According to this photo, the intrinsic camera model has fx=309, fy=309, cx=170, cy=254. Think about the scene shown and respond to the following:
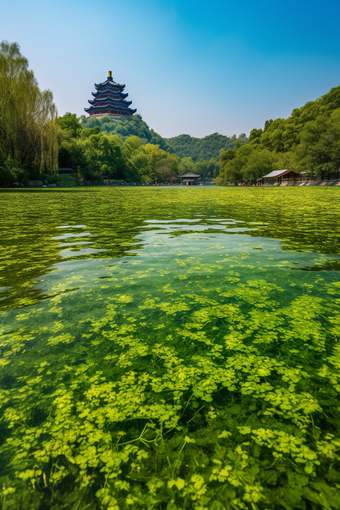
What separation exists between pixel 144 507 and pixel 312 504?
2.46 ft

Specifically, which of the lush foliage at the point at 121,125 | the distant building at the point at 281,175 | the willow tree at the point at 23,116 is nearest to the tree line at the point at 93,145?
the willow tree at the point at 23,116

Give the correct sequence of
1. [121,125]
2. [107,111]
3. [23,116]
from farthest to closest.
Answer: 1. [107,111]
2. [121,125]
3. [23,116]

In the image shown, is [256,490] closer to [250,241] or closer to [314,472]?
[314,472]

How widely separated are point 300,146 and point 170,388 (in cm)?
5720

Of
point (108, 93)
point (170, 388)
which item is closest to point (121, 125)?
point (108, 93)

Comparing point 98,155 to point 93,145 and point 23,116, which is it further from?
point 23,116

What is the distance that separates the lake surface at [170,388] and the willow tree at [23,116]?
95.3ft

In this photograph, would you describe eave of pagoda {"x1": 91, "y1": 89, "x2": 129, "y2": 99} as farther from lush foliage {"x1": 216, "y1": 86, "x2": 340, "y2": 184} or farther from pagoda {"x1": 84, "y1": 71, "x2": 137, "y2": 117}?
lush foliage {"x1": 216, "y1": 86, "x2": 340, "y2": 184}

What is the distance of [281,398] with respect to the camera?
6.66 ft

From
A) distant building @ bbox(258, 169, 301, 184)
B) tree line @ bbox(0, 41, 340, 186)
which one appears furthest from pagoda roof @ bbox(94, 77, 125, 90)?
distant building @ bbox(258, 169, 301, 184)

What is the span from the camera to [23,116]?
2856cm

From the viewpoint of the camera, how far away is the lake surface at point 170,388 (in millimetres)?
1478

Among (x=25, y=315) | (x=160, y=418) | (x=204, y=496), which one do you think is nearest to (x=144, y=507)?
(x=204, y=496)

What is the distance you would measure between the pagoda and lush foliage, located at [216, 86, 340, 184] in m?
64.4
